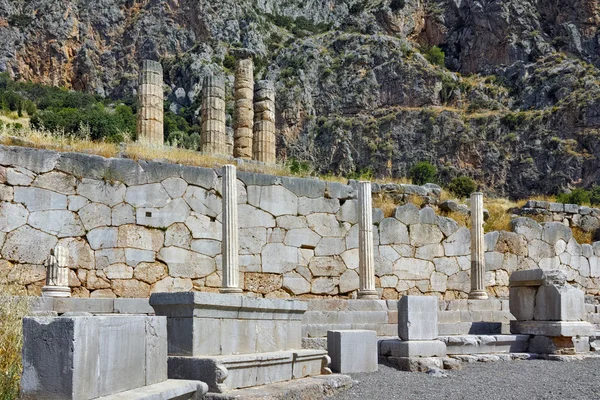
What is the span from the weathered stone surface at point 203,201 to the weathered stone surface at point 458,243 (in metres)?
5.61

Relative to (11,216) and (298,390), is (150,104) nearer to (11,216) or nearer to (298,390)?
(11,216)

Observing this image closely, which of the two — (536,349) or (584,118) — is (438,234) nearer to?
(536,349)

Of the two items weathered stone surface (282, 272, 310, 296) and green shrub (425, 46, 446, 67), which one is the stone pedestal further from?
green shrub (425, 46, 446, 67)

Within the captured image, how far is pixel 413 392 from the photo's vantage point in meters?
7.92

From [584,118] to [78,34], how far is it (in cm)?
4806

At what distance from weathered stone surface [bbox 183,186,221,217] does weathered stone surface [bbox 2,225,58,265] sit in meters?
2.66

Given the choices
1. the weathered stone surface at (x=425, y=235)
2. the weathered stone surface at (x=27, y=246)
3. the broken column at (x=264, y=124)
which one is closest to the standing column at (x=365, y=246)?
the weathered stone surface at (x=425, y=235)

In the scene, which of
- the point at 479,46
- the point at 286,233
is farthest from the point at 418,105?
the point at 286,233

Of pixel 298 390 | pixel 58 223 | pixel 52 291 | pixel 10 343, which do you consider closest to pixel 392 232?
pixel 58 223

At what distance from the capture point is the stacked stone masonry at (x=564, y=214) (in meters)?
18.3

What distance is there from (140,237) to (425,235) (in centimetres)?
656

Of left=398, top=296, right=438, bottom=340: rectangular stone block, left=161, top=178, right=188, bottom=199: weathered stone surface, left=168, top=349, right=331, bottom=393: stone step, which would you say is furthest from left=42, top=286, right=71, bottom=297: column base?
left=398, top=296, right=438, bottom=340: rectangular stone block

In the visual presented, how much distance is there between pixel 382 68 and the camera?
63.8 meters

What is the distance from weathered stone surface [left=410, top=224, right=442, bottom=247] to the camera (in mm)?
15555
